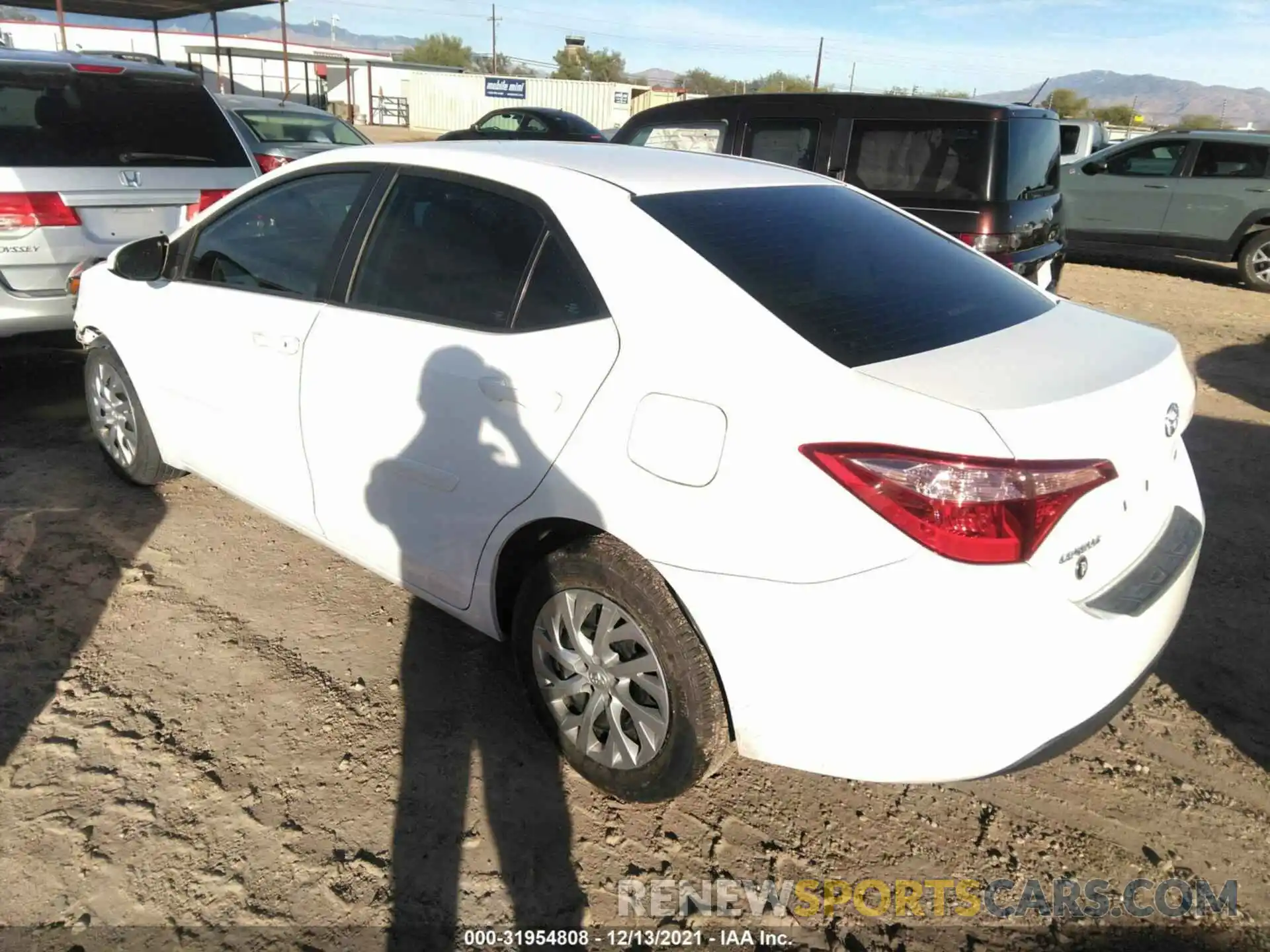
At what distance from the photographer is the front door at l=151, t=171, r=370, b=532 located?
3.21 metres

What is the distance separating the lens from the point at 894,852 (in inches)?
99.2

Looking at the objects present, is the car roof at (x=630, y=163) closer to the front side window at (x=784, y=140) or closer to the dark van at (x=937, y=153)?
the dark van at (x=937, y=153)

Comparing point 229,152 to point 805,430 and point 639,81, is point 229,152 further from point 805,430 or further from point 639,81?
point 639,81

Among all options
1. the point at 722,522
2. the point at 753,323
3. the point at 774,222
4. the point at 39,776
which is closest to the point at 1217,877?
the point at 722,522

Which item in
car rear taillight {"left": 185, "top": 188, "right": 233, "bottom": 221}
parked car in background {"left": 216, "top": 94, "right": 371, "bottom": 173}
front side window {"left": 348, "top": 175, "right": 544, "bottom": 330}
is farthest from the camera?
parked car in background {"left": 216, "top": 94, "right": 371, "bottom": 173}

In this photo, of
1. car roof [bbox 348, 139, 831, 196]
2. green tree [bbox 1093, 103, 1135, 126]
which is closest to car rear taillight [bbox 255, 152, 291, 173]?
car roof [bbox 348, 139, 831, 196]

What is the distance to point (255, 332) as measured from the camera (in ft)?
10.9

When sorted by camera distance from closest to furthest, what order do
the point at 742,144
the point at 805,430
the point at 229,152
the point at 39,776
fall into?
the point at 805,430
the point at 39,776
the point at 229,152
the point at 742,144

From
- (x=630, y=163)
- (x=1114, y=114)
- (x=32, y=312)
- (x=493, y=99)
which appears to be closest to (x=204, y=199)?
(x=32, y=312)

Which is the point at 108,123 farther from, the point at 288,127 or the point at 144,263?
the point at 288,127

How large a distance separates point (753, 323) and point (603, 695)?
3.52ft

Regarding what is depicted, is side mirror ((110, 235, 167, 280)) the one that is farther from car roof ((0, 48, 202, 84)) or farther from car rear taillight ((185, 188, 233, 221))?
car roof ((0, 48, 202, 84))

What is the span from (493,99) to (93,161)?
4389cm

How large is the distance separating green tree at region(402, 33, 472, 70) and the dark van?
74865mm
